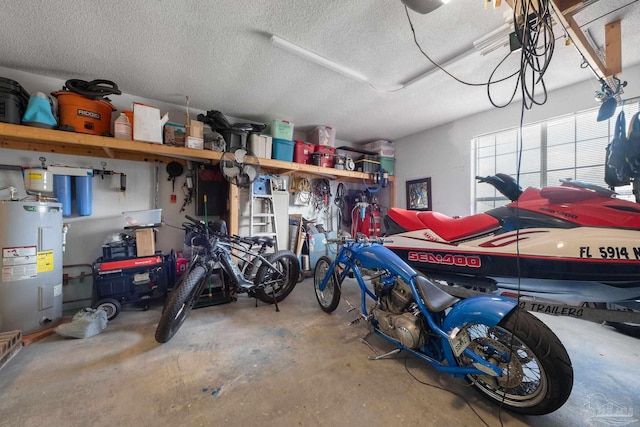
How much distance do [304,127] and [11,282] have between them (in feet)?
13.2

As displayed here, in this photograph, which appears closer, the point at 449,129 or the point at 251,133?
the point at 251,133

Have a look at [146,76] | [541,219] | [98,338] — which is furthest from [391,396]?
[146,76]

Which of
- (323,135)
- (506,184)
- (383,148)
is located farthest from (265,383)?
(383,148)

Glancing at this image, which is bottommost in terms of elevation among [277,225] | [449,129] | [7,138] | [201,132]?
[277,225]

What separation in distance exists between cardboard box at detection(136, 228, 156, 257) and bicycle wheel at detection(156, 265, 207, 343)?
1.13 meters

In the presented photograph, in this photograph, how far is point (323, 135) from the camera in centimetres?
420

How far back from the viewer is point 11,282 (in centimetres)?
201

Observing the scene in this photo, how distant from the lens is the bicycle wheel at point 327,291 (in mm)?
2492

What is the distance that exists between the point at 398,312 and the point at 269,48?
2.63 m

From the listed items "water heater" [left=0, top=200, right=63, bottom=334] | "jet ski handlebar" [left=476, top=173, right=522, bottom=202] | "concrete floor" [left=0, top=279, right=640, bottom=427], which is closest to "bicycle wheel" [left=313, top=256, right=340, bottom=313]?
"concrete floor" [left=0, top=279, right=640, bottom=427]

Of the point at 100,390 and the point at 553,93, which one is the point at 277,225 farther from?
the point at 553,93

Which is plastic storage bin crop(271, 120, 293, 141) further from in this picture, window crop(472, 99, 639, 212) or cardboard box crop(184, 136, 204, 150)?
window crop(472, 99, 639, 212)

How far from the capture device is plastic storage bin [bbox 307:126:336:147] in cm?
418

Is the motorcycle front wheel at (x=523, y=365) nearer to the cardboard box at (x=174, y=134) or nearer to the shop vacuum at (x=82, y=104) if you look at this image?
the cardboard box at (x=174, y=134)
